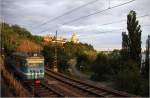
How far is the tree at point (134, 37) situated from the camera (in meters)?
38.5

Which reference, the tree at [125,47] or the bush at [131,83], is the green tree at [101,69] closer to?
the tree at [125,47]

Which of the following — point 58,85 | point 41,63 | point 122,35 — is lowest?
point 58,85

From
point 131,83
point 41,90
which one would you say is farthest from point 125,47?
point 41,90

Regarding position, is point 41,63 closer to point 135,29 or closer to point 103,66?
point 103,66

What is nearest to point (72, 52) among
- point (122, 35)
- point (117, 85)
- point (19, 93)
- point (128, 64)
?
point (122, 35)

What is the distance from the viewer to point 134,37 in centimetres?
3925

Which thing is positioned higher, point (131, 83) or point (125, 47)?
point (125, 47)

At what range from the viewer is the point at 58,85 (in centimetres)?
3016

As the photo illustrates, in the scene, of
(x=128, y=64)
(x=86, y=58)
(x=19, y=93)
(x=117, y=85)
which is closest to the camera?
(x=19, y=93)

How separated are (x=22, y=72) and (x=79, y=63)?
23814 millimetres

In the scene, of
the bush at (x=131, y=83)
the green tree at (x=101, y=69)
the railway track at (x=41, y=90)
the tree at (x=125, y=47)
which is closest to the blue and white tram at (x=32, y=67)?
the railway track at (x=41, y=90)

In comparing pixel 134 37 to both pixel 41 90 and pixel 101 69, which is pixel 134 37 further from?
pixel 41 90

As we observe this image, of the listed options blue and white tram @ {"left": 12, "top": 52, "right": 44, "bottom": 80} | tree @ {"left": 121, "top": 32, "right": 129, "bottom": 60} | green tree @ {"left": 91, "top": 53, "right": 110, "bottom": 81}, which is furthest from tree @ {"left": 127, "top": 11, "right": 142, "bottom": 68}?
blue and white tram @ {"left": 12, "top": 52, "right": 44, "bottom": 80}

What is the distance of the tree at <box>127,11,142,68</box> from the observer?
3847 cm
